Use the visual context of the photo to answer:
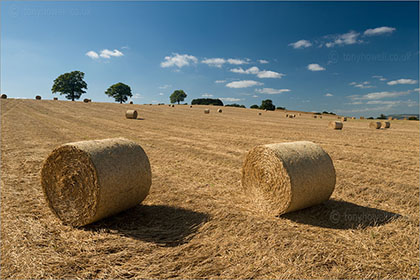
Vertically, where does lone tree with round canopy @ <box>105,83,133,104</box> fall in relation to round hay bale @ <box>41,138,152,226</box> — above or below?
above

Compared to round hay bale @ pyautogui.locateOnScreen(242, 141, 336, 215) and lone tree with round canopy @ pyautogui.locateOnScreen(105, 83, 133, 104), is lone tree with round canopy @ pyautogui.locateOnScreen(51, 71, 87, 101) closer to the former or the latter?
lone tree with round canopy @ pyautogui.locateOnScreen(105, 83, 133, 104)

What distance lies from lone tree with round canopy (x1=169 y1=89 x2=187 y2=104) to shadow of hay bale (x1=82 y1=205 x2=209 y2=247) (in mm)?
111039

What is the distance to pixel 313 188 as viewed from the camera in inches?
222

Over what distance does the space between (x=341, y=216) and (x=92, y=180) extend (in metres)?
5.04

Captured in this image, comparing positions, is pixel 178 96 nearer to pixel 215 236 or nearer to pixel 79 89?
pixel 79 89

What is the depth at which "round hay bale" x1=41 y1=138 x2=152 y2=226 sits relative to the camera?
494cm

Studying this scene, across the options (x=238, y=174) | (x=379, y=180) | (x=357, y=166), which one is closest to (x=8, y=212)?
(x=238, y=174)

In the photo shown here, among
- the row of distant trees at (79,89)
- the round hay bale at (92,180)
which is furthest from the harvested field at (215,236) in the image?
the row of distant trees at (79,89)

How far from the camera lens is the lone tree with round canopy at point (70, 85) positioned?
267 feet

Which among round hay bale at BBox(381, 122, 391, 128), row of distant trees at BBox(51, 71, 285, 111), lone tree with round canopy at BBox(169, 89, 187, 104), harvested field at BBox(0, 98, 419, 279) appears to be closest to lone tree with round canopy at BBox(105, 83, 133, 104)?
row of distant trees at BBox(51, 71, 285, 111)

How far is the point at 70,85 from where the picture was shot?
82.1 metres

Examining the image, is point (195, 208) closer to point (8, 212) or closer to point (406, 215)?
point (8, 212)

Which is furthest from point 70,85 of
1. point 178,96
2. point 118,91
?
point 178,96

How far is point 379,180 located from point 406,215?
2.53m
